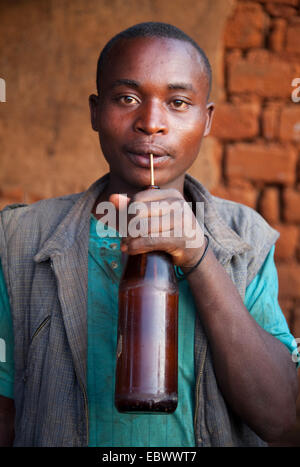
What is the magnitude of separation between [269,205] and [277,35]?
79cm

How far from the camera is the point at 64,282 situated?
1453 mm

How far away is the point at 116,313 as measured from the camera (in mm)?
1488

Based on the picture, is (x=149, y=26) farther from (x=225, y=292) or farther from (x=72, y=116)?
(x=72, y=116)

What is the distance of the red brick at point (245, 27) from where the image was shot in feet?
8.01

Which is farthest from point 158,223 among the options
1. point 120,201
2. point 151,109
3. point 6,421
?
point 6,421

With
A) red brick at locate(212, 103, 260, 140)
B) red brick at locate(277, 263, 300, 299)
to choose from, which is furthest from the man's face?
red brick at locate(277, 263, 300, 299)

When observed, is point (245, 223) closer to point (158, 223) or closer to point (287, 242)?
point (158, 223)

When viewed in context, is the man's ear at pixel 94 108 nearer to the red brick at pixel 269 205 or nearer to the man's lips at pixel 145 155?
the man's lips at pixel 145 155

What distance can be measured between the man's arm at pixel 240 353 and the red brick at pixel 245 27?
1.47 m

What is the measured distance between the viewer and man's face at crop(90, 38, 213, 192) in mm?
1426

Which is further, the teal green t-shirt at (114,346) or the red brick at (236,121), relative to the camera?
the red brick at (236,121)

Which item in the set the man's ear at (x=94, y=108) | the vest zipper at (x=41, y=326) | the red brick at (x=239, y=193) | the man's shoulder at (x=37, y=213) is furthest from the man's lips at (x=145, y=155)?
the red brick at (x=239, y=193)

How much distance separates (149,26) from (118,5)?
1.09 m

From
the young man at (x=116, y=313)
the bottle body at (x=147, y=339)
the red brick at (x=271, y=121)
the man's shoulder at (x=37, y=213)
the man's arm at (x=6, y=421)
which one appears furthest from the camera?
the red brick at (x=271, y=121)
